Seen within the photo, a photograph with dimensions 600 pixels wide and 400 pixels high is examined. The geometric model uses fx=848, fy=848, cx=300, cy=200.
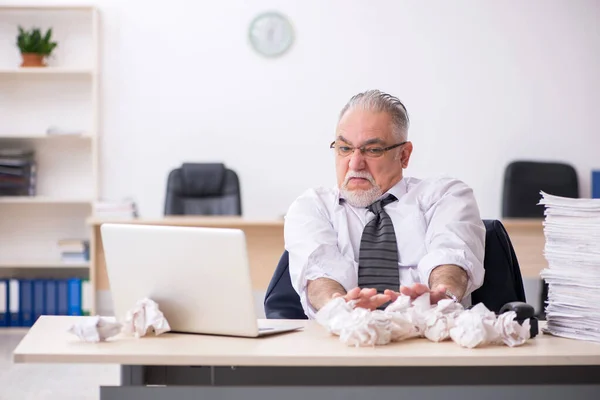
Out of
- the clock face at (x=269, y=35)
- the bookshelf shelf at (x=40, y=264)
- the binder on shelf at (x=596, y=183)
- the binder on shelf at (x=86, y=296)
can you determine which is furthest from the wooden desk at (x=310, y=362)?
the binder on shelf at (x=596, y=183)

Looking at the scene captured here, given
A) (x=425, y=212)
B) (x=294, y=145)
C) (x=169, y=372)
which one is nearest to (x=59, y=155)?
(x=294, y=145)

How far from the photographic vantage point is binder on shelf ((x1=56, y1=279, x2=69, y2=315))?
18.7ft

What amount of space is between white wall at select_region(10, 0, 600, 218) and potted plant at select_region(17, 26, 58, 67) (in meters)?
0.45

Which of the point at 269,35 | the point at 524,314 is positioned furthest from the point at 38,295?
the point at 524,314

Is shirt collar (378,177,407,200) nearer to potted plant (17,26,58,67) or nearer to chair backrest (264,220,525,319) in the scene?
chair backrest (264,220,525,319)

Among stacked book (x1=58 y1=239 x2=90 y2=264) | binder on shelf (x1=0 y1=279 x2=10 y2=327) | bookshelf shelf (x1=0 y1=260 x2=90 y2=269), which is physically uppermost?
stacked book (x1=58 y1=239 x2=90 y2=264)

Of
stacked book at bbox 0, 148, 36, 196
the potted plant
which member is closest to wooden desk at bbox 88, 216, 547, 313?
stacked book at bbox 0, 148, 36, 196

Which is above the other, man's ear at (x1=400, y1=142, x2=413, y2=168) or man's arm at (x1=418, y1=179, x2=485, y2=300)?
man's ear at (x1=400, y1=142, x2=413, y2=168)

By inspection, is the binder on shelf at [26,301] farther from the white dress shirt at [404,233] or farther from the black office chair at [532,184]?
the white dress shirt at [404,233]

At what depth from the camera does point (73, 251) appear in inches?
232

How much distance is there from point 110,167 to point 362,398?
16.1ft

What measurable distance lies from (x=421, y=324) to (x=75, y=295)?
4.35 meters

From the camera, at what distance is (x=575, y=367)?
5.86 feet

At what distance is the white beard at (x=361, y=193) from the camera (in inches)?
97.8
